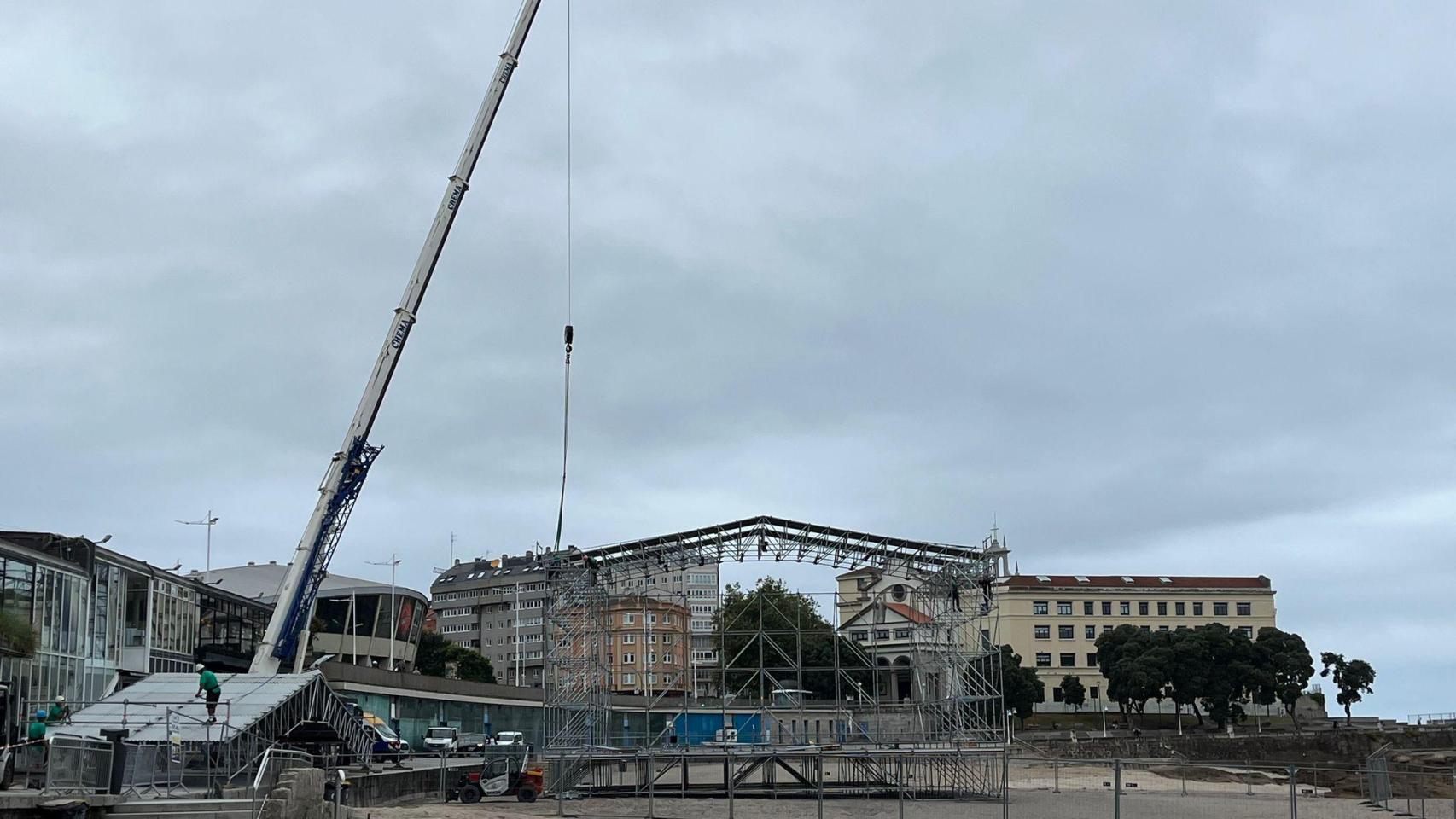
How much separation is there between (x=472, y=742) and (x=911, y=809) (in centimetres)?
3602

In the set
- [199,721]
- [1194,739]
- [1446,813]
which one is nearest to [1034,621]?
[1194,739]

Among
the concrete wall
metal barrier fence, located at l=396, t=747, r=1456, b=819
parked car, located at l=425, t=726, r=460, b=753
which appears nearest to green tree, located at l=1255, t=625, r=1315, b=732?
the concrete wall

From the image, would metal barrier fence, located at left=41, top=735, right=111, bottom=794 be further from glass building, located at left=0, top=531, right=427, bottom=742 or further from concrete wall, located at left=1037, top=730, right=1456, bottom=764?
concrete wall, located at left=1037, top=730, right=1456, bottom=764

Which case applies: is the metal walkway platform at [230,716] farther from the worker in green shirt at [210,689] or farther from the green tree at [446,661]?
the green tree at [446,661]

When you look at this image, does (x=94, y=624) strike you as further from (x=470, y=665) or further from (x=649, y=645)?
(x=470, y=665)

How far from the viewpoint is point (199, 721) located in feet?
82.4

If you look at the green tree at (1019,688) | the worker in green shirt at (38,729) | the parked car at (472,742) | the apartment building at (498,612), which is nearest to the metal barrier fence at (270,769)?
the worker in green shirt at (38,729)

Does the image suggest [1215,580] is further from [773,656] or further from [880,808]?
[880,808]

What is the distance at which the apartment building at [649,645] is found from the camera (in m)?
41.6

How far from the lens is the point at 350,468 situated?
41.3 metres

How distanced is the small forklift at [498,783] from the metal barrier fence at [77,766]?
500 inches

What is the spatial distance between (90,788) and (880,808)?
1710cm

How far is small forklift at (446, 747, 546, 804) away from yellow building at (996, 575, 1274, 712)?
3170 inches

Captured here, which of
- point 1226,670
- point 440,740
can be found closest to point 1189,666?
point 1226,670
